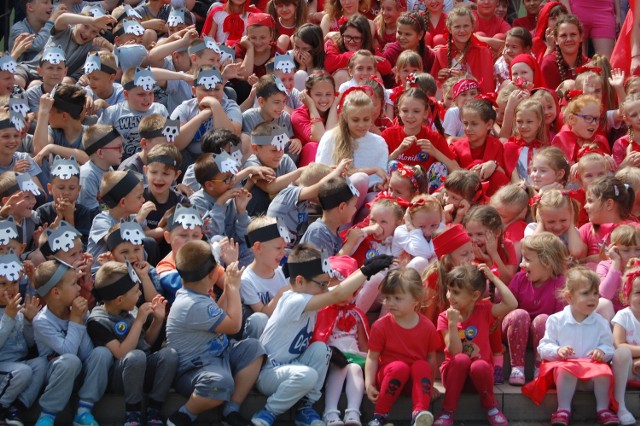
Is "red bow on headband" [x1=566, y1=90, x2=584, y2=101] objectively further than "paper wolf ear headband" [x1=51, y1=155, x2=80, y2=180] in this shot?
Yes

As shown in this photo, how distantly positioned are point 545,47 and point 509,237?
3.60 meters

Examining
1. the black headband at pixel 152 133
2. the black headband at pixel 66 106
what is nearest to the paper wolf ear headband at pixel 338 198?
the black headband at pixel 152 133

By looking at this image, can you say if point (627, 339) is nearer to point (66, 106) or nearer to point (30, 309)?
point (30, 309)

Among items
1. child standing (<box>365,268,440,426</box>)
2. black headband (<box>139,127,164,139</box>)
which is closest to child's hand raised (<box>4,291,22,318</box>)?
child standing (<box>365,268,440,426</box>)

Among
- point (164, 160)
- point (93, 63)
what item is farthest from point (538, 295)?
point (93, 63)

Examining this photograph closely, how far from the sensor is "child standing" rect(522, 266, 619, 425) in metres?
7.28

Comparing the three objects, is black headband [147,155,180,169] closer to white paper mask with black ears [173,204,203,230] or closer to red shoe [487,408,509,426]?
white paper mask with black ears [173,204,203,230]

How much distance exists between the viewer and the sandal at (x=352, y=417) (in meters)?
7.15

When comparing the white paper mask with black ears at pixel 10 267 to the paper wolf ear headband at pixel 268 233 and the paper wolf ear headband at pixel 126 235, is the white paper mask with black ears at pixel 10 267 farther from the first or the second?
the paper wolf ear headband at pixel 268 233

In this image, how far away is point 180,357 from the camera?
7.23 metres

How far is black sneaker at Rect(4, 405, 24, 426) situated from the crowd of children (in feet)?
0.04

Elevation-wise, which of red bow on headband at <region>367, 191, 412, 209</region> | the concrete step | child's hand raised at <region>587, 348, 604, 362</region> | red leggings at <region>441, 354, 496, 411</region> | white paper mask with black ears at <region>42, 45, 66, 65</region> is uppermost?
white paper mask with black ears at <region>42, 45, 66, 65</region>

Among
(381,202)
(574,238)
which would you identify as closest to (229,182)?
(381,202)

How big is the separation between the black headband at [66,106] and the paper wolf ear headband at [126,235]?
1913 millimetres
